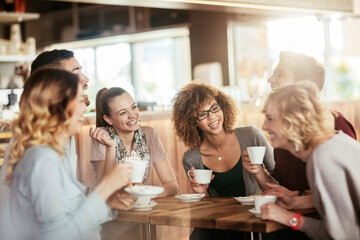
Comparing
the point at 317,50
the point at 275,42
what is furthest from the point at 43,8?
the point at 317,50

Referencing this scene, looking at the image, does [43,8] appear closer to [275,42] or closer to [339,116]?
[275,42]

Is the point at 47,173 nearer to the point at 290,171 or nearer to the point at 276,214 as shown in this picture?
the point at 276,214

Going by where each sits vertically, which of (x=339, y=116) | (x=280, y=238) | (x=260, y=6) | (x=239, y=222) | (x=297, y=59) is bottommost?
(x=280, y=238)

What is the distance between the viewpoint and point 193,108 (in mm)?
3168

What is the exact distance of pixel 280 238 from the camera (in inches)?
109

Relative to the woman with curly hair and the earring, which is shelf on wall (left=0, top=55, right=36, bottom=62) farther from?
the earring

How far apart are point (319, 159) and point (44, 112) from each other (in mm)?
1012

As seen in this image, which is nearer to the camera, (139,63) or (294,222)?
(294,222)

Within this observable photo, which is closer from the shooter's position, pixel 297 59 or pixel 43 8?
pixel 297 59

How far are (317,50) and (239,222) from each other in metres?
7.07

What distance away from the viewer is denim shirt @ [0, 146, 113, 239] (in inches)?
74.4

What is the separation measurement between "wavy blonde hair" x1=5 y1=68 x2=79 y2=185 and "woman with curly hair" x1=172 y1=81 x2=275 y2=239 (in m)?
1.28

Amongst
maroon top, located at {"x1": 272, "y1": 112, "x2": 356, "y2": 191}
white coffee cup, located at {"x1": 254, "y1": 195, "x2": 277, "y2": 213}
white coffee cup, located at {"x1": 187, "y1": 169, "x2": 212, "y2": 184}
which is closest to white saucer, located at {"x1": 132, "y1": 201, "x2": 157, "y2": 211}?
white coffee cup, located at {"x1": 187, "y1": 169, "x2": 212, "y2": 184}

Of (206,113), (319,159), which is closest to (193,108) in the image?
(206,113)
